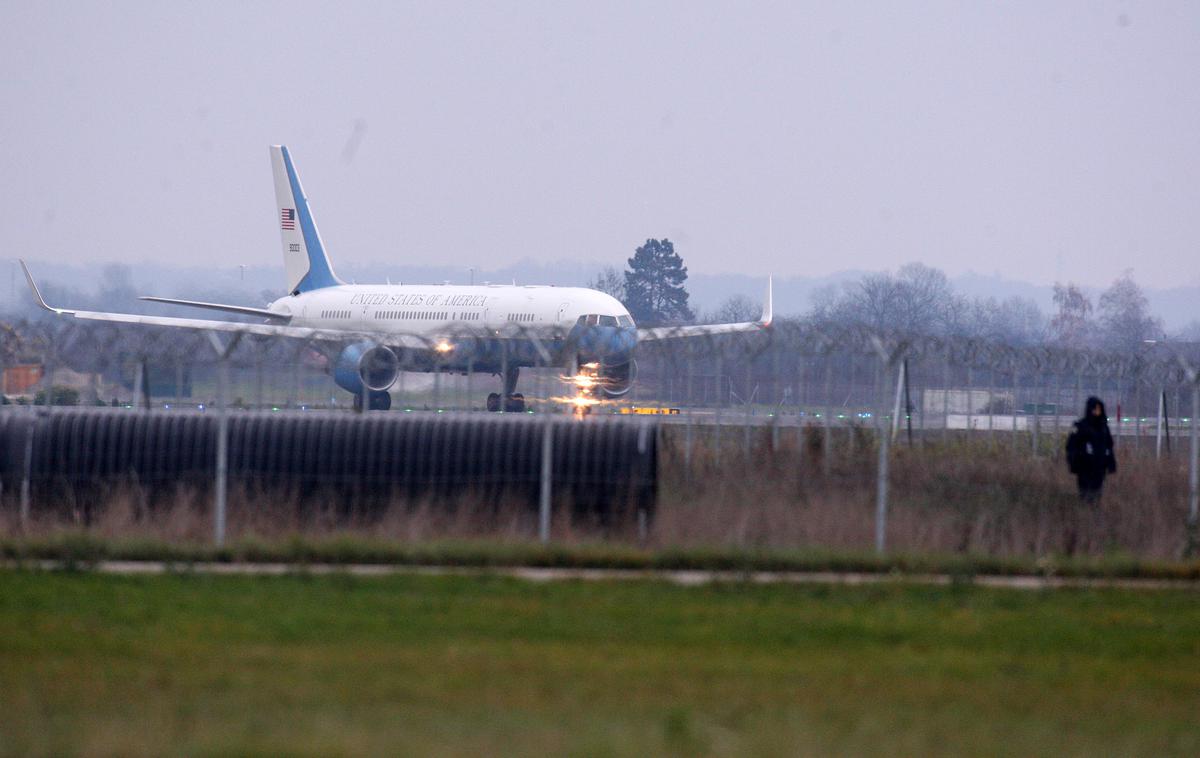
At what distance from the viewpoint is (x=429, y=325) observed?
51531mm

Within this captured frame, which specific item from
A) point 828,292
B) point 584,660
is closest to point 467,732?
point 584,660

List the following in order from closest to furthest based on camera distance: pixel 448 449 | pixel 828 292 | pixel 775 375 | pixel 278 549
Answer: pixel 278 549
pixel 448 449
pixel 775 375
pixel 828 292

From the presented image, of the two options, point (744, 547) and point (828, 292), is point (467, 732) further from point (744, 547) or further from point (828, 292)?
point (828, 292)

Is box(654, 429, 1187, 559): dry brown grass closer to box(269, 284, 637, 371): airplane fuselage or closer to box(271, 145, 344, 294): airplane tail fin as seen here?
box(269, 284, 637, 371): airplane fuselage

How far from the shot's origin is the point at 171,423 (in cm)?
1986

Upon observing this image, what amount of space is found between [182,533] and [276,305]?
135ft

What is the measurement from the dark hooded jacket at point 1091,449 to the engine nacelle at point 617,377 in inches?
591

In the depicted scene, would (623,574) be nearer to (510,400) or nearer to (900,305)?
(510,400)

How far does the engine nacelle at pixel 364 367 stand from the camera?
106 feet

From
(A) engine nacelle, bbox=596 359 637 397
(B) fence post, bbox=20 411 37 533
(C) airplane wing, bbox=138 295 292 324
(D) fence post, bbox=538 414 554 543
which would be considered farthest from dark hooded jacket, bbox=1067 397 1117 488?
(C) airplane wing, bbox=138 295 292 324

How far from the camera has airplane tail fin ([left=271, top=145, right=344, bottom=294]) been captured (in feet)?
194

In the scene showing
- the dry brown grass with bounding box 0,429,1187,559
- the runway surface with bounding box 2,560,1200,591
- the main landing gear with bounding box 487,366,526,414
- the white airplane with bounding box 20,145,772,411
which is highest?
the white airplane with bounding box 20,145,772,411

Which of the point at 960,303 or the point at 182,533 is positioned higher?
the point at 960,303

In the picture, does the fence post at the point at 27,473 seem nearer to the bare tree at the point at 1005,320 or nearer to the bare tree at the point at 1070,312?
the bare tree at the point at 1005,320
